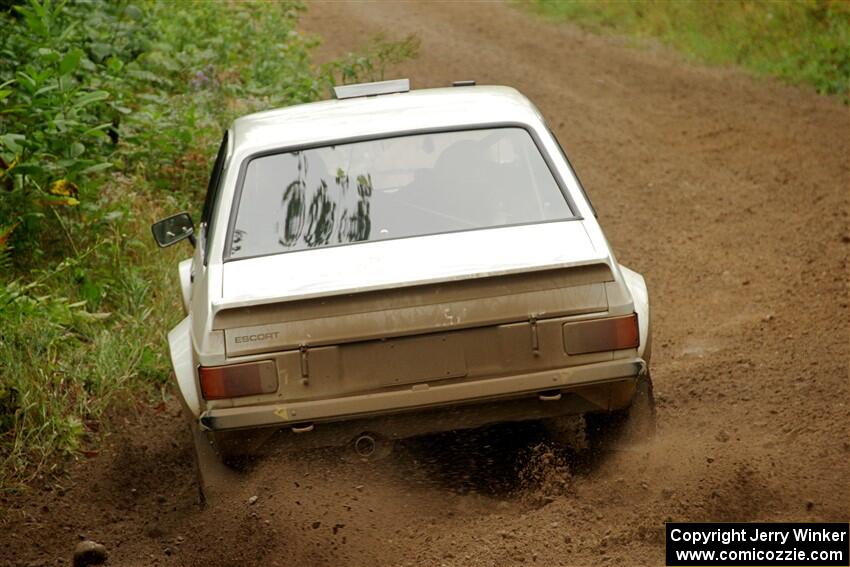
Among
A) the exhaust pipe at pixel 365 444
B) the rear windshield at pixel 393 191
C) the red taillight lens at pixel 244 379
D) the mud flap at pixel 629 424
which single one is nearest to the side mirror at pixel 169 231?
the rear windshield at pixel 393 191

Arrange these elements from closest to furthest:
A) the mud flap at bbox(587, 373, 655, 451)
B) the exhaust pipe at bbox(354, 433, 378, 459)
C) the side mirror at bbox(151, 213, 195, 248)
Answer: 1. the exhaust pipe at bbox(354, 433, 378, 459)
2. the mud flap at bbox(587, 373, 655, 451)
3. the side mirror at bbox(151, 213, 195, 248)

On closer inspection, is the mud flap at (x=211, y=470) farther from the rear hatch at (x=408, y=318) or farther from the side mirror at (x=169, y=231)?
the side mirror at (x=169, y=231)

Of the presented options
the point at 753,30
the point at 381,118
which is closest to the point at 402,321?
the point at 381,118

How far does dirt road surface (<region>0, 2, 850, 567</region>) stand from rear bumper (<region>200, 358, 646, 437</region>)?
43cm

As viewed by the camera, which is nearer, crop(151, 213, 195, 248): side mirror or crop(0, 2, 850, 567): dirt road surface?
crop(0, 2, 850, 567): dirt road surface

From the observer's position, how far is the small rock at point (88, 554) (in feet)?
15.0

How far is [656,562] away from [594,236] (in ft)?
4.12

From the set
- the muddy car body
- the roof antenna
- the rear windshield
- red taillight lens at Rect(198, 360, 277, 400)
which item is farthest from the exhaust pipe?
the roof antenna

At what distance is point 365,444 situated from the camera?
170 inches

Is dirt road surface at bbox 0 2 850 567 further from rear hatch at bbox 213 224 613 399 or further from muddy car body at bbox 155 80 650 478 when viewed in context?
rear hatch at bbox 213 224 613 399

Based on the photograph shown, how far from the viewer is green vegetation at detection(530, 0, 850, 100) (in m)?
15.0

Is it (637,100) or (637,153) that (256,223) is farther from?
(637,100)

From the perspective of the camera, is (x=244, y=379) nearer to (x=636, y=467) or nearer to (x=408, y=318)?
(x=408, y=318)

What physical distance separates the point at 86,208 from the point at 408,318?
3.95 metres
